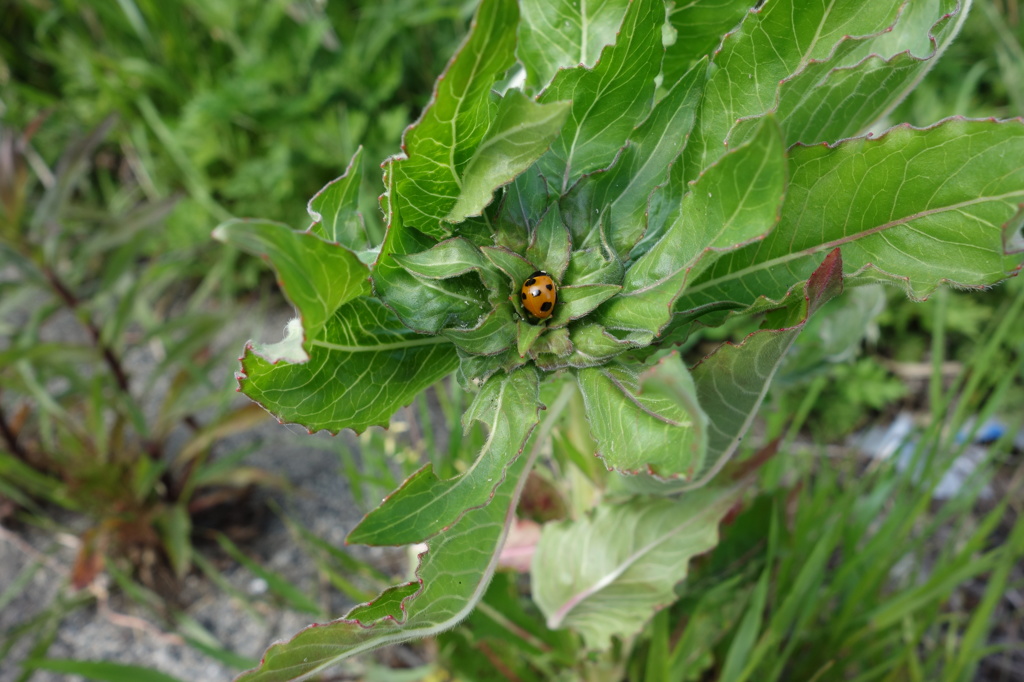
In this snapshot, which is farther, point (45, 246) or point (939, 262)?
point (45, 246)

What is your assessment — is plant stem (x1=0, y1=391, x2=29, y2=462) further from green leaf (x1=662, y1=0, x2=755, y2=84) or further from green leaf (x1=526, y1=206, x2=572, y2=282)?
green leaf (x1=662, y1=0, x2=755, y2=84)

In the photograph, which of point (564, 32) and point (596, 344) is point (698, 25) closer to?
point (564, 32)

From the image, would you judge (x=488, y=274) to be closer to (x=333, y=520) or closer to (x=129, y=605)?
(x=333, y=520)

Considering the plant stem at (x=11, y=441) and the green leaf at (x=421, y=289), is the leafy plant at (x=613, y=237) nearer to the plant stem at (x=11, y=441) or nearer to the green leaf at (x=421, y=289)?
the green leaf at (x=421, y=289)

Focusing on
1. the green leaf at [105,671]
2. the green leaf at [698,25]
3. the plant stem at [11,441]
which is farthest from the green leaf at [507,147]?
the plant stem at [11,441]

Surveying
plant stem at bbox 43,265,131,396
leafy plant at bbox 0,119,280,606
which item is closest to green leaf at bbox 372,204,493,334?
leafy plant at bbox 0,119,280,606

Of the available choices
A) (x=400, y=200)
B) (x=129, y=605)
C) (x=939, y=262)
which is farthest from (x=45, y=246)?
(x=939, y=262)

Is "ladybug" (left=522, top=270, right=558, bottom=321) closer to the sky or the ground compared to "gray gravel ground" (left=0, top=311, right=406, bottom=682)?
closer to the sky
